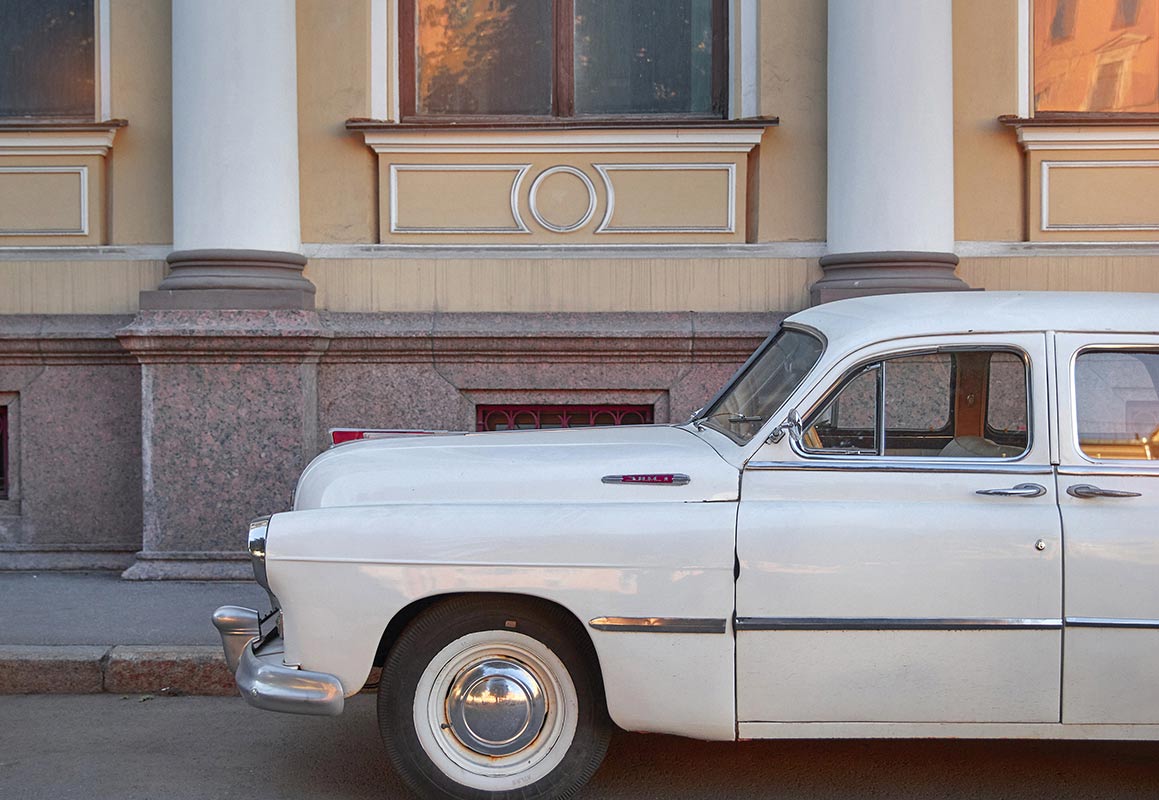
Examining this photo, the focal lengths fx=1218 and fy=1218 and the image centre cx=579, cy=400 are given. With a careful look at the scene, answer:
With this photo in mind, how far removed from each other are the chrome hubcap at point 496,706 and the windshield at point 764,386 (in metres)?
1.10

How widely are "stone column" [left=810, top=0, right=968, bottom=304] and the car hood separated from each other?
11.6ft

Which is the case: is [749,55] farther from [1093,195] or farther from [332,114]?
[332,114]

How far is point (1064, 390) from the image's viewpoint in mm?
4047

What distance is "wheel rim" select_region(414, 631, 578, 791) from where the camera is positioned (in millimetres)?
4012

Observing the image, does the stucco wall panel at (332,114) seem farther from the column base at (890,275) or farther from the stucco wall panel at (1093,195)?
the stucco wall panel at (1093,195)

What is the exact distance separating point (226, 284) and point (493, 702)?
422cm

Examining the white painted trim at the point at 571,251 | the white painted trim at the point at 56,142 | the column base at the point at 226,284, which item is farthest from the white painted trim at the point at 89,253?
the white painted trim at the point at 56,142

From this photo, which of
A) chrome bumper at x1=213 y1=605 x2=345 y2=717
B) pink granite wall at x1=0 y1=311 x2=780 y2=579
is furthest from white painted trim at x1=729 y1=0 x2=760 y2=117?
chrome bumper at x1=213 y1=605 x2=345 y2=717

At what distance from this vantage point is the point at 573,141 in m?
7.85

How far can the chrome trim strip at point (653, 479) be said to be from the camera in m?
4.03

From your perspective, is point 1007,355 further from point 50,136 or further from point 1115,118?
point 50,136

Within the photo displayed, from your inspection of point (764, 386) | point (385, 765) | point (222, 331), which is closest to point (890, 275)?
point (764, 386)

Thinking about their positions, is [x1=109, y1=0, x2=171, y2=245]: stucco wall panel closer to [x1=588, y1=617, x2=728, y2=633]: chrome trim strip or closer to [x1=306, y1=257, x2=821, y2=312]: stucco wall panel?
[x1=306, y1=257, x2=821, y2=312]: stucco wall panel

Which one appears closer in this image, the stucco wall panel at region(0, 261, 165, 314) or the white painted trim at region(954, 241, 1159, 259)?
the white painted trim at region(954, 241, 1159, 259)
